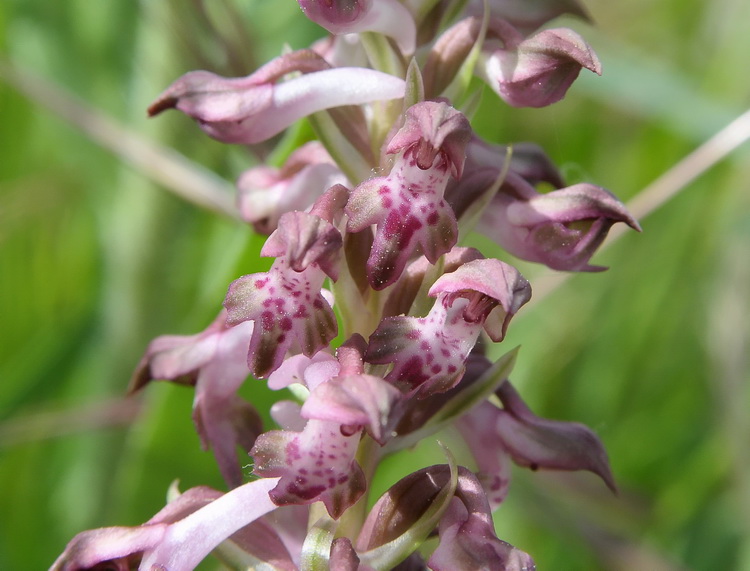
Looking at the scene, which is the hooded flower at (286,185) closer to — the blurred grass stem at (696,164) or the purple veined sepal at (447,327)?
the purple veined sepal at (447,327)

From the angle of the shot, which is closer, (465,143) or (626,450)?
(465,143)

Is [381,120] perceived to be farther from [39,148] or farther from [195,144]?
[39,148]

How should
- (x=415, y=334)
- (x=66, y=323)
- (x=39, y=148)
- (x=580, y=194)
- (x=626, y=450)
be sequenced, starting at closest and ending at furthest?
(x=415, y=334) → (x=580, y=194) → (x=66, y=323) → (x=626, y=450) → (x=39, y=148)

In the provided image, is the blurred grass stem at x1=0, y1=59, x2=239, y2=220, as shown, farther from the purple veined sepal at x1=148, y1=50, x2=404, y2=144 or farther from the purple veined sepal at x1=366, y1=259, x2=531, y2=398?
the purple veined sepal at x1=366, y1=259, x2=531, y2=398

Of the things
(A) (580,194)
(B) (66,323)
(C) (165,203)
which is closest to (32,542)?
(B) (66,323)

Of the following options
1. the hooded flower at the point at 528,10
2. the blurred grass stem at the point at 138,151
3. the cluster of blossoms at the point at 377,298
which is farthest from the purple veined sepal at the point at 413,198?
the blurred grass stem at the point at 138,151

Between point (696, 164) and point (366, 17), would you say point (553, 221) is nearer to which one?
point (366, 17)
